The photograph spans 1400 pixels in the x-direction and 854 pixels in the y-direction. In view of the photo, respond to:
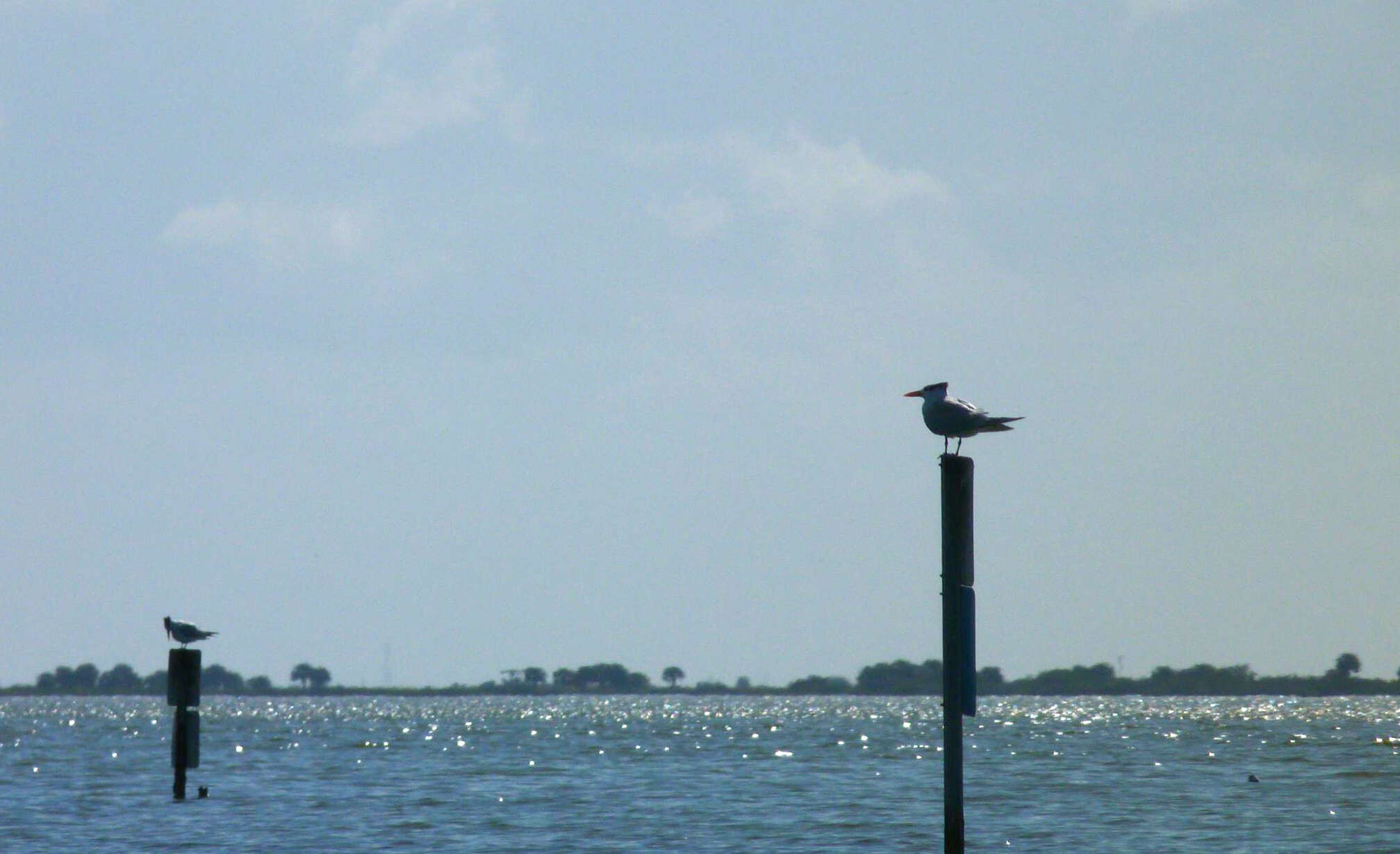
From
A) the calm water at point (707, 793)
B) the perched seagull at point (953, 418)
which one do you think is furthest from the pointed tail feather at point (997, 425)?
the calm water at point (707, 793)

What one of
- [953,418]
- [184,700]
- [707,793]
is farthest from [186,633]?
[953,418]

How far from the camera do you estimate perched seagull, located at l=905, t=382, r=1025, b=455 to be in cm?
1836

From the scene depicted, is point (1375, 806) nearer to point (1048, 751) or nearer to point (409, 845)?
point (409, 845)

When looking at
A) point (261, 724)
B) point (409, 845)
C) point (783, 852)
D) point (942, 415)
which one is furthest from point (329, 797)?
point (261, 724)

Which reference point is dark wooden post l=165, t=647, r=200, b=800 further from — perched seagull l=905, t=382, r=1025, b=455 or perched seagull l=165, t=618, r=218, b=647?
perched seagull l=905, t=382, r=1025, b=455

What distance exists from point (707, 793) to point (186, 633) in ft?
53.8

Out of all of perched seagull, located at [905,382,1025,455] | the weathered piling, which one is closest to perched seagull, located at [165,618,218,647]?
the weathered piling

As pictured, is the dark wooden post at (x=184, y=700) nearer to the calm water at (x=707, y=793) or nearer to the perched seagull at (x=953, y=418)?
the calm water at (x=707, y=793)

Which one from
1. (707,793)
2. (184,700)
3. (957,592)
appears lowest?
(707,793)

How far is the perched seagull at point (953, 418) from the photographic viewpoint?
1836 centimetres

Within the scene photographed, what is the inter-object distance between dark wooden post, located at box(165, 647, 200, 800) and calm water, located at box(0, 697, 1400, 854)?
1577 mm

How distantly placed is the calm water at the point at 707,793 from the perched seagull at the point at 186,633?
3.95m

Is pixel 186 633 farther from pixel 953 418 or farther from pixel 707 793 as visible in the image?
pixel 953 418

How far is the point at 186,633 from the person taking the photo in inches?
1478
